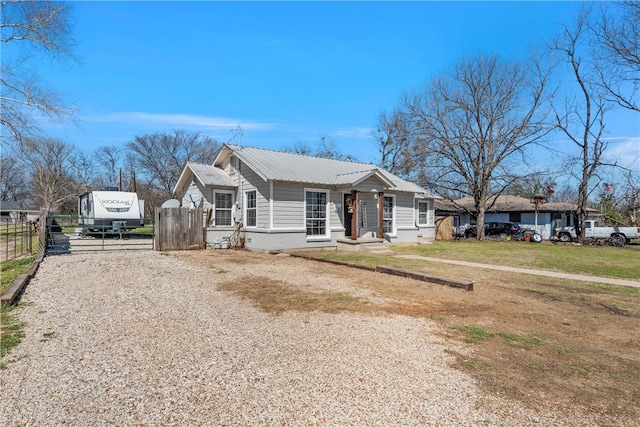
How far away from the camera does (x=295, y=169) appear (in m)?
16.3

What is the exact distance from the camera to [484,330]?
513 centimetres

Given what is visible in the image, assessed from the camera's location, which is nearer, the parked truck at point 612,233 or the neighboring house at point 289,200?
the neighboring house at point 289,200

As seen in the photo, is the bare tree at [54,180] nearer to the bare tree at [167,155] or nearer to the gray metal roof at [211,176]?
the bare tree at [167,155]

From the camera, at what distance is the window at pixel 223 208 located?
1670 centimetres

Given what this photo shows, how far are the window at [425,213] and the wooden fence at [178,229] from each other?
42.9 feet

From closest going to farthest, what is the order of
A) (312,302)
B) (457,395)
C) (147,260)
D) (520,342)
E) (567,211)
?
1. (457,395)
2. (520,342)
3. (312,302)
4. (147,260)
5. (567,211)

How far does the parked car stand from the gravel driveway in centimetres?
2622

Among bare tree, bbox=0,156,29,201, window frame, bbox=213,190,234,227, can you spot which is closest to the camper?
window frame, bbox=213,190,234,227

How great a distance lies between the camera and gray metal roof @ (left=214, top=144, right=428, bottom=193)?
15.0 meters

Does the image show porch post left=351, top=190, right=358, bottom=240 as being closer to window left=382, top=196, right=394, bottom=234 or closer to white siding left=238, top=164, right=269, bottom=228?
window left=382, top=196, right=394, bottom=234

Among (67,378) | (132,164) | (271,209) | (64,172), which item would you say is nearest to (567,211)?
(271,209)

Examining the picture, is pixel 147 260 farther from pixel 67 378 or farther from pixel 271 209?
pixel 67 378

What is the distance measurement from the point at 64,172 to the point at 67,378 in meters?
57.8

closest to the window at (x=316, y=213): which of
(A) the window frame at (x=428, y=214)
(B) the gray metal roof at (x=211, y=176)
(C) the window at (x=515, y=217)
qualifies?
(B) the gray metal roof at (x=211, y=176)
